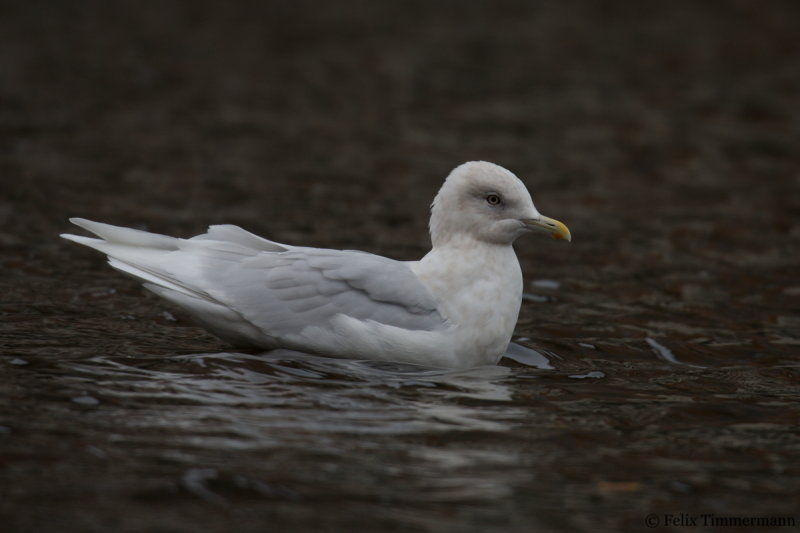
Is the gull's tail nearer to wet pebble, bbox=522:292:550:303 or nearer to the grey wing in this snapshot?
the grey wing

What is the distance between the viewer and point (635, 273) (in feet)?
32.0

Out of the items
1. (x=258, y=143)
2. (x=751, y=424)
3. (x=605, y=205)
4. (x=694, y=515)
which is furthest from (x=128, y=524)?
(x=258, y=143)

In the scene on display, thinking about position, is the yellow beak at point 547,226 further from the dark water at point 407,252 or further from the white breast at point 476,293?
the dark water at point 407,252

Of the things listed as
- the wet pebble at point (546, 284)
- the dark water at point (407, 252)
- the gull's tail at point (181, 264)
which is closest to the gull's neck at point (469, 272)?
the dark water at point (407, 252)

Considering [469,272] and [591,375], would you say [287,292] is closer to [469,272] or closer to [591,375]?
[469,272]

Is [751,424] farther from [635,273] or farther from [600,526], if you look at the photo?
[635,273]

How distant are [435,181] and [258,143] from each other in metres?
2.37

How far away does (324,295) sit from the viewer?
6.68m

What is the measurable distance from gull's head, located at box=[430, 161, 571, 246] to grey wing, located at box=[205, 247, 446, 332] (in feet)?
1.50

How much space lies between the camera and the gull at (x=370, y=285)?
6.63m

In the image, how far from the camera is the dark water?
16.8 ft

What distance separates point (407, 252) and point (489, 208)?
3.14m

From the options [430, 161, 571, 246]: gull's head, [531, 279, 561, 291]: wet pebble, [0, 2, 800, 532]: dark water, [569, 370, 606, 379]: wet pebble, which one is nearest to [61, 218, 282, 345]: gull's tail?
[0, 2, 800, 532]: dark water

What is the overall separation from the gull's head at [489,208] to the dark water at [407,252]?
797 millimetres
